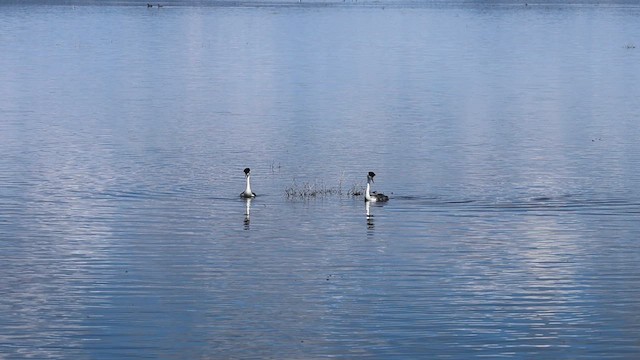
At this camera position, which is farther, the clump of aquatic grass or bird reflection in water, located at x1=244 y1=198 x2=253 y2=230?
the clump of aquatic grass

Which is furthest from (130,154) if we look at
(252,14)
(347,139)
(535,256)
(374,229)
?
(252,14)

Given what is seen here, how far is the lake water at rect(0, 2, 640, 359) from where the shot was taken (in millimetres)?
23578

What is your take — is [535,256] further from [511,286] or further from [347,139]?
[347,139]

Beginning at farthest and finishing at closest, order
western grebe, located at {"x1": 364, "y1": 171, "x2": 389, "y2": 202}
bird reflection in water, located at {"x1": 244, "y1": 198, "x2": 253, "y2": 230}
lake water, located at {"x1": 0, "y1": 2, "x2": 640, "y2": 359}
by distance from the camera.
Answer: western grebe, located at {"x1": 364, "y1": 171, "x2": 389, "y2": 202}
bird reflection in water, located at {"x1": 244, "y1": 198, "x2": 253, "y2": 230}
lake water, located at {"x1": 0, "y1": 2, "x2": 640, "y2": 359}

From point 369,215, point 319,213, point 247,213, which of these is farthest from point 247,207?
point 369,215

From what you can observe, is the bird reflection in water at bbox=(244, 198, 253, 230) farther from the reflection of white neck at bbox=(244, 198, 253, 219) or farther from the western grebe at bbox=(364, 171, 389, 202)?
the western grebe at bbox=(364, 171, 389, 202)

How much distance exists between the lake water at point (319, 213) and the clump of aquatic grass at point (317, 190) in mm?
162

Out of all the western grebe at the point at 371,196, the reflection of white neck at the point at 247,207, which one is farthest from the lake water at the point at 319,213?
the western grebe at the point at 371,196

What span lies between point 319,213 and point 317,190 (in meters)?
3.26

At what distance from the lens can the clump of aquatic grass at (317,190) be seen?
3731cm

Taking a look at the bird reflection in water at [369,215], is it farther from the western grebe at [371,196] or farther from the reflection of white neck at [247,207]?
the reflection of white neck at [247,207]

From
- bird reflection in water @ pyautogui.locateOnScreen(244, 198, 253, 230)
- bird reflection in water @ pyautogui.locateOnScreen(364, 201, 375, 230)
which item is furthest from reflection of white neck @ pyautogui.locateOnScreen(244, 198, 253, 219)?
bird reflection in water @ pyautogui.locateOnScreen(364, 201, 375, 230)

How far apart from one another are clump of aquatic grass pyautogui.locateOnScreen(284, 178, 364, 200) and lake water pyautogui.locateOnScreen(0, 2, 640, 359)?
162mm

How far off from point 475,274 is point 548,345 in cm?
524
